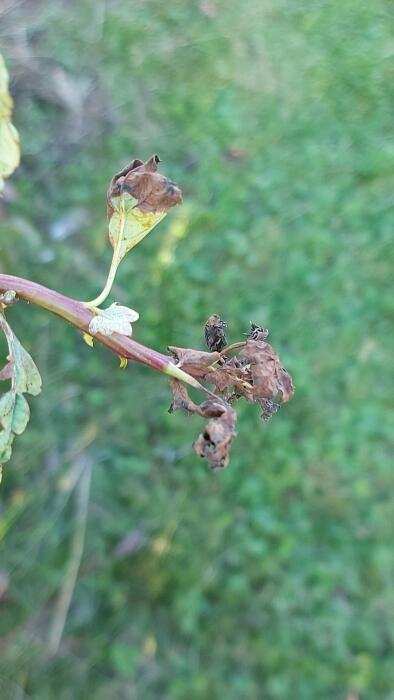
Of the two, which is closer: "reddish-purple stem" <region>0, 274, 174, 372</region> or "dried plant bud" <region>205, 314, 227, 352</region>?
"reddish-purple stem" <region>0, 274, 174, 372</region>

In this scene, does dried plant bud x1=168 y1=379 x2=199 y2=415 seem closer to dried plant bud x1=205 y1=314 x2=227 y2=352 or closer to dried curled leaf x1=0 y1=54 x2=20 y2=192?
dried plant bud x1=205 y1=314 x2=227 y2=352

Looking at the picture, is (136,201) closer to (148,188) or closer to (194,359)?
(148,188)

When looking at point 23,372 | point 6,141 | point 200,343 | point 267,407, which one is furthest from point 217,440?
point 200,343

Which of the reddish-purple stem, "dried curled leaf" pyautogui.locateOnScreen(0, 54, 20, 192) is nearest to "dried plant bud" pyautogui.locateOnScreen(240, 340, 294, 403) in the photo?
the reddish-purple stem

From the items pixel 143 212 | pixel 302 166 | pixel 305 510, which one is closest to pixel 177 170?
pixel 302 166

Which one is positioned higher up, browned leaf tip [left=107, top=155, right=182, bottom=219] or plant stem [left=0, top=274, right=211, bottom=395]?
browned leaf tip [left=107, top=155, right=182, bottom=219]

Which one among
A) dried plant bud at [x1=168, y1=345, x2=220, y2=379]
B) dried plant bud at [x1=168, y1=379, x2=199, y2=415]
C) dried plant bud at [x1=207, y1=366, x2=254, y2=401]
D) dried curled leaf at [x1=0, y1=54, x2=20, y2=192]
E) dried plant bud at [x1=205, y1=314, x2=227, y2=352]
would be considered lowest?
dried plant bud at [x1=205, y1=314, x2=227, y2=352]
